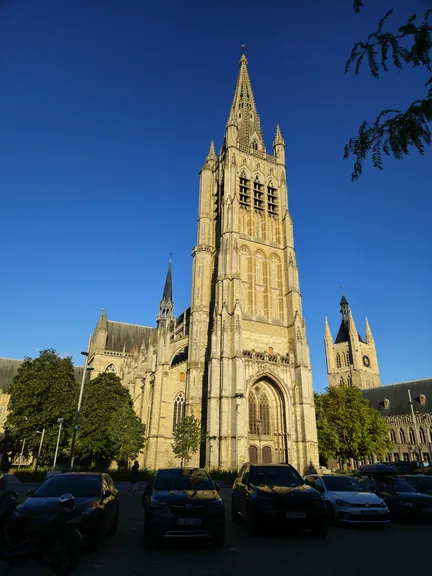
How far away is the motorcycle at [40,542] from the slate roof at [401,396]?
65.3 metres

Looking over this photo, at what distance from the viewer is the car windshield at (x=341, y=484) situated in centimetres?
1093

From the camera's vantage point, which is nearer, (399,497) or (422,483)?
(399,497)

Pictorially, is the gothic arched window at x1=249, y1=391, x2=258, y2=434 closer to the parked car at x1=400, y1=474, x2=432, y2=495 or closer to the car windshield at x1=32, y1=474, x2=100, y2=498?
the parked car at x1=400, y1=474, x2=432, y2=495

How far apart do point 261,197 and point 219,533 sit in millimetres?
41634

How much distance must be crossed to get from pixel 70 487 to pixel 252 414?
28466 mm

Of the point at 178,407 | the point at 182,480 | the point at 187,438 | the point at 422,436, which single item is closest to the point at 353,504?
the point at 182,480

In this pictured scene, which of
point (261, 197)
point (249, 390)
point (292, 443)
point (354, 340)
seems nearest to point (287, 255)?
point (261, 197)

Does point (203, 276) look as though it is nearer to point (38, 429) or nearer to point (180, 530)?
point (38, 429)

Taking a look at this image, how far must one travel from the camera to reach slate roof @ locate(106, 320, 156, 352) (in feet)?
202

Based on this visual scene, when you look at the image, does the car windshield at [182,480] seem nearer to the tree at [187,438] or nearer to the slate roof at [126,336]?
the tree at [187,438]

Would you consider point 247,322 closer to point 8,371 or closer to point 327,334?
point 8,371

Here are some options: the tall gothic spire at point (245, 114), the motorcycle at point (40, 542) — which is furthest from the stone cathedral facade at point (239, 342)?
the motorcycle at point (40, 542)

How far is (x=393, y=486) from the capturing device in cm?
1212

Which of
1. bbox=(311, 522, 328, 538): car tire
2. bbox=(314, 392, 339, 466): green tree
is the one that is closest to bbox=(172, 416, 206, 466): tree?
bbox=(314, 392, 339, 466): green tree
